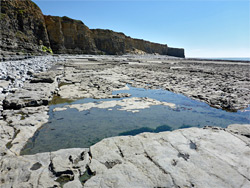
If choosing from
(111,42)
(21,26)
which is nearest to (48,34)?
(21,26)

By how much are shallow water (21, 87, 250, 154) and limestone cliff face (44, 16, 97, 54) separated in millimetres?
35037

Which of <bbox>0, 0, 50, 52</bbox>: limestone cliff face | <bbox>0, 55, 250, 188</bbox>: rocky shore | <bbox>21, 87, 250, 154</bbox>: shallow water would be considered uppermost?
<bbox>0, 0, 50, 52</bbox>: limestone cliff face

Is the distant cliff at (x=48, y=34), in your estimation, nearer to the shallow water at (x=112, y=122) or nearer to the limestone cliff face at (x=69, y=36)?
the limestone cliff face at (x=69, y=36)

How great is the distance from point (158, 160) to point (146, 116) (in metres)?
2.26

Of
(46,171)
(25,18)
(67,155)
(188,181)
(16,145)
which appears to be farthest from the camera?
(25,18)

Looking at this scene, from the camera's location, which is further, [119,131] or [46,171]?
[119,131]

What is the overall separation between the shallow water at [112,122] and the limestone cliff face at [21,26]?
1899 cm

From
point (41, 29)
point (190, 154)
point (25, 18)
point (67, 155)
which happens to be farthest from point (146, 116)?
point (41, 29)

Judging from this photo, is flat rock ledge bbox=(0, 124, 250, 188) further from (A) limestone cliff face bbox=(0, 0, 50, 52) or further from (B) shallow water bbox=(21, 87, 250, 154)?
(A) limestone cliff face bbox=(0, 0, 50, 52)

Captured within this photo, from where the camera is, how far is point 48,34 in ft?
113

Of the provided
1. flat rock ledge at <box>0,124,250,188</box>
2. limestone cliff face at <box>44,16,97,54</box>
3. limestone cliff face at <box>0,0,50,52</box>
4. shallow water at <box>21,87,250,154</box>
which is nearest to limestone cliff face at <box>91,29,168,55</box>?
limestone cliff face at <box>44,16,97,54</box>

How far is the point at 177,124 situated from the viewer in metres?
4.15

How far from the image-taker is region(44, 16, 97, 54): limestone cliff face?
114ft

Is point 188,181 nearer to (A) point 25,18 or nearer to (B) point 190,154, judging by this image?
(B) point 190,154
